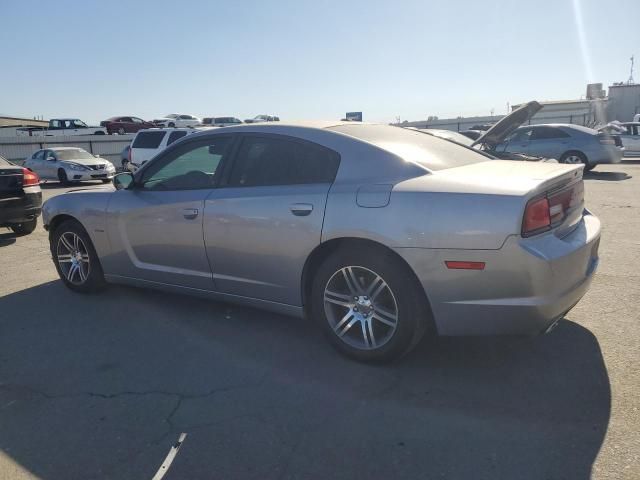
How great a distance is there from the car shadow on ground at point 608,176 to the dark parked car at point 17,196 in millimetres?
12891

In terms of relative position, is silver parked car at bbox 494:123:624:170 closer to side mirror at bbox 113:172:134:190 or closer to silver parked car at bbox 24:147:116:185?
side mirror at bbox 113:172:134:190

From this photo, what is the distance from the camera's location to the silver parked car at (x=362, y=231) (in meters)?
2.98

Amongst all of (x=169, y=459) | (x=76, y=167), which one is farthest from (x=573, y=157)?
(x=76, y=167)

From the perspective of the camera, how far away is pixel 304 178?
3.71 meters

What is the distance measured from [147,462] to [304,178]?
2024mm

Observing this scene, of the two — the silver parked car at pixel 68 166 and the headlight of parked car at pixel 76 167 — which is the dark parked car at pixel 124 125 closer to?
the silver parked car at pixel 68 166

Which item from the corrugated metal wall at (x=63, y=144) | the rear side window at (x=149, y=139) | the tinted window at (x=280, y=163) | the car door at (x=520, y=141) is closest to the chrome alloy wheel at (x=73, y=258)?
the tinted window at (x=280, y=163)

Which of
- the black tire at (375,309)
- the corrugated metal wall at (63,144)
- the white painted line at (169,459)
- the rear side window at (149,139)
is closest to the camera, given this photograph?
the white painted line at (169,459)

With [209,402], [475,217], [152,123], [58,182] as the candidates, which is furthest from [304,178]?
[152,123]

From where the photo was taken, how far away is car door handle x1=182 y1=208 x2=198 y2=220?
13.6 feet

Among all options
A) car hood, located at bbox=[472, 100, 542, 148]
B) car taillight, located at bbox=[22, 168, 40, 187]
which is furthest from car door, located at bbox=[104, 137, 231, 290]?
car hood, located at bbox=[472, 100, 542, 148]

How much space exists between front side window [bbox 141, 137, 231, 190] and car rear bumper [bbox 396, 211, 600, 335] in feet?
6.02

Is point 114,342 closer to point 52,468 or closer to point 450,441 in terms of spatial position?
point 52,468

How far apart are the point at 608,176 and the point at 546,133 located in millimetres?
2008
